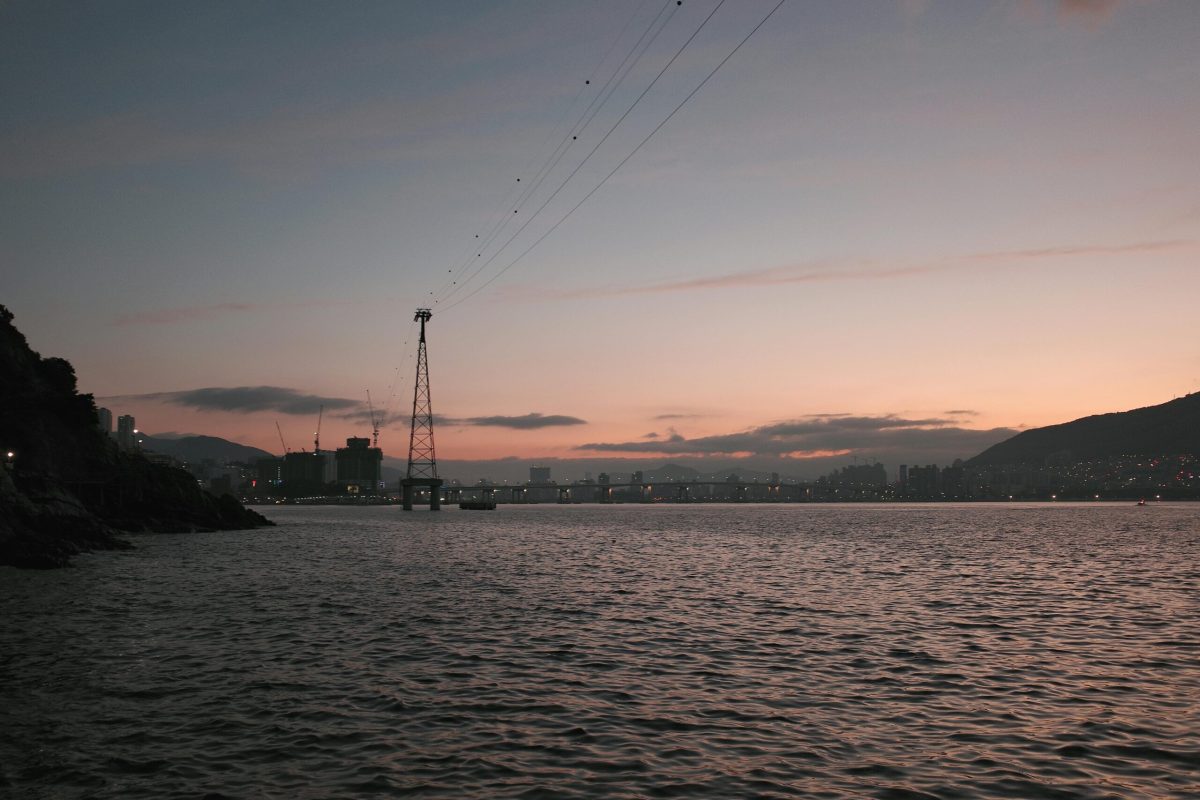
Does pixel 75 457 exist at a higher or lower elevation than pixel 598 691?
higher

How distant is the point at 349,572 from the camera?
6275cm

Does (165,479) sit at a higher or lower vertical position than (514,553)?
higher

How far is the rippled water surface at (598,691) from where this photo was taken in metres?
15.3

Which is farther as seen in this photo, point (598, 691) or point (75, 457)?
point (75, 457)

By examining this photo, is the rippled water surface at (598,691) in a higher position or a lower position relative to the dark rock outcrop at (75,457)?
lower

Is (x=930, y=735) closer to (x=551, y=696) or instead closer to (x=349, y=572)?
(x=551, y=696)

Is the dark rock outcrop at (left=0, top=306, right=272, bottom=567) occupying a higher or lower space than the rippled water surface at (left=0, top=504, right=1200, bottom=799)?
higher

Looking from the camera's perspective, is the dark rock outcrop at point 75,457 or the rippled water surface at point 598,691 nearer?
the rippled water surface at point 598,691

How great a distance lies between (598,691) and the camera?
2256 centimetres

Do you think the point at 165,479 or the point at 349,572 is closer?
the point at 349,572

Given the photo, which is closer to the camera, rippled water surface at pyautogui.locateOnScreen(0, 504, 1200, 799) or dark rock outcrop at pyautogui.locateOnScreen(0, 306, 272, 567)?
rippled water surface at pyautogui.locateOnScreen(0, 504, 1200, 799)

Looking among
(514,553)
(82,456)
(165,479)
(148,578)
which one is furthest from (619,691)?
(165,479)

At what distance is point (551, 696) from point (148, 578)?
1690 inches

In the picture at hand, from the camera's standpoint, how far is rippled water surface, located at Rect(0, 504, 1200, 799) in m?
15.3
